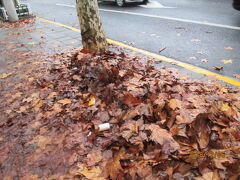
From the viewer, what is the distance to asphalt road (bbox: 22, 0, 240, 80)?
3949 mm

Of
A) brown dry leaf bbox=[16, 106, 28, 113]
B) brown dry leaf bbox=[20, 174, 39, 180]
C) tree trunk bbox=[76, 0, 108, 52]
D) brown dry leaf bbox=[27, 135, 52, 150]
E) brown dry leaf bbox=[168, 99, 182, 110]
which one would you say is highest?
tree trunk bbox=[76, 0, 108, 52]

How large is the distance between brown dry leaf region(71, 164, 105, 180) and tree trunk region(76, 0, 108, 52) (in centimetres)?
235

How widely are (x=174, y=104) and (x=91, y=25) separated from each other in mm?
2122

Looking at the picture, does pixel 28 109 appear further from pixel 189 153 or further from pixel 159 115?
pixel 189 153

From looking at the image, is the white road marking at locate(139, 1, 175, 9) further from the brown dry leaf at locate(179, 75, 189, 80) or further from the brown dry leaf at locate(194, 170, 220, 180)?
the brown dry leaf at locate(194, 170, 220, 180)

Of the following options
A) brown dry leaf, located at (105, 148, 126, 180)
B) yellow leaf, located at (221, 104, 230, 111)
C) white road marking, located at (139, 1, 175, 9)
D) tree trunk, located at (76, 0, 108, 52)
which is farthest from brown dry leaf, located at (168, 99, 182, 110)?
white road marking, located at (139, 1, 175, 9)

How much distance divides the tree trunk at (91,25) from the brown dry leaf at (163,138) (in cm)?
214

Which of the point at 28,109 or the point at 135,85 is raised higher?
the point at 135,85

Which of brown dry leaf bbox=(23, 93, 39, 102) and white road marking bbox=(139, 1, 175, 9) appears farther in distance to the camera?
white road marking bbox=(139, 1, 175, 9)

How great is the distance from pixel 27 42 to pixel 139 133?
514cm

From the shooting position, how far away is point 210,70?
3445 mm

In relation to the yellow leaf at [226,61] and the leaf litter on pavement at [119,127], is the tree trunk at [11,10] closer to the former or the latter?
the leaf litter on pavement at [119,127]

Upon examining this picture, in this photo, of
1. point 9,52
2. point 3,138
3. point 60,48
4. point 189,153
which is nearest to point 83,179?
point 189,153

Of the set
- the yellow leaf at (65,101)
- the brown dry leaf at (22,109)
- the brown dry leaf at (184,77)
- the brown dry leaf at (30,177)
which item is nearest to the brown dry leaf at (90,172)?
the brown dry leaf at (30,177)
